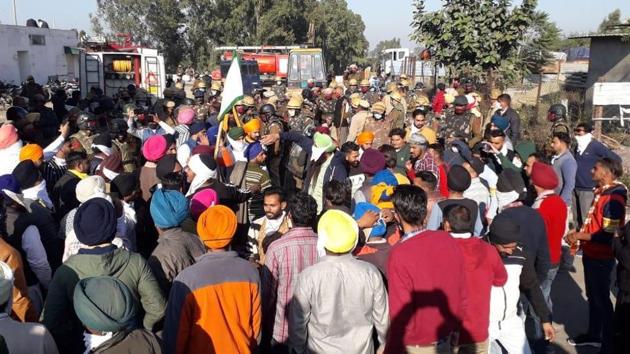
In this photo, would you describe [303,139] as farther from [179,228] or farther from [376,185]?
Answer: [179,228]

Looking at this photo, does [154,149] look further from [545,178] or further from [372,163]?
[545,178]

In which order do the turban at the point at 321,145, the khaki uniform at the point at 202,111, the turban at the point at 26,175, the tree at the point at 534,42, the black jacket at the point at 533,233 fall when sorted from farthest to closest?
the tree at the point at 534,42 < the khaki uniform at the point at 202,111 < the turban at the point at 321,145 < the turban at the point at 26,175 < the black jacket at the point at 533,233

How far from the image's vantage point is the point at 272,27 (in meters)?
51.0

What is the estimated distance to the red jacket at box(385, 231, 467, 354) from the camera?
3213mm

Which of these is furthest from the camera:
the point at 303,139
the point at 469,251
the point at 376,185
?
the point at 303,139

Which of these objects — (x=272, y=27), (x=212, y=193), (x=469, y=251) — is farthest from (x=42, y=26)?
(x=469, y=251)

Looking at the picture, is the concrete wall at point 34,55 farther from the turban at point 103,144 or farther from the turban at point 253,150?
the turban at point 253,150

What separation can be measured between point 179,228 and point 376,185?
188 cm

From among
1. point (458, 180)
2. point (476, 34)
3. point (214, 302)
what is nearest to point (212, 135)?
point (458, 180)

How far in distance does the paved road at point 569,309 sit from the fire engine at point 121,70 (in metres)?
16.0

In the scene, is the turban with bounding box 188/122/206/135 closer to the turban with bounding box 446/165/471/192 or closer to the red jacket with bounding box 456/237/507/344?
the turban with bounding box 446/165/471/192

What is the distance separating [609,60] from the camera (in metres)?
16.5

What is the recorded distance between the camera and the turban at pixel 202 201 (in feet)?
15.3

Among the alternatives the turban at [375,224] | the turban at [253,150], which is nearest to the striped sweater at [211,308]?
the turban at [375,224]
